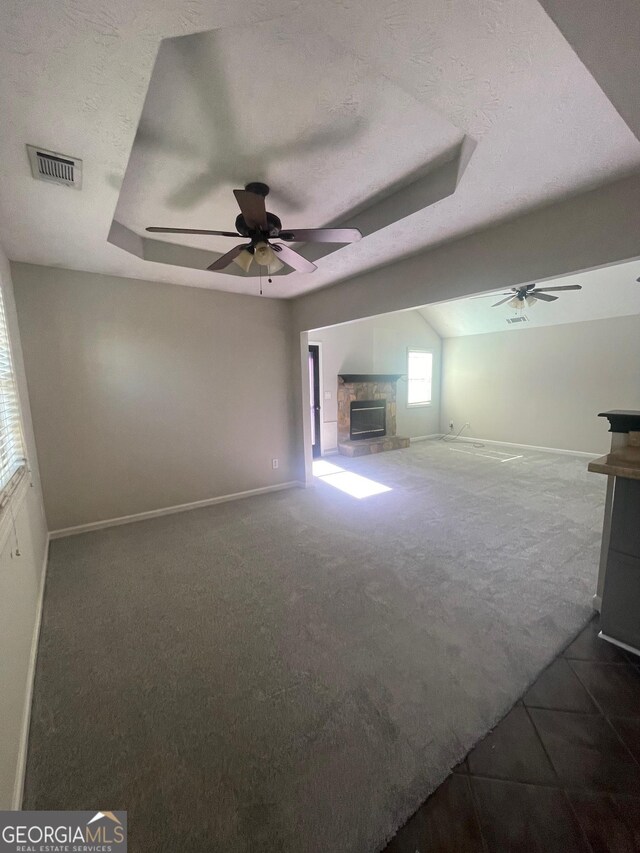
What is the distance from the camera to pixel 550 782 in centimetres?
112

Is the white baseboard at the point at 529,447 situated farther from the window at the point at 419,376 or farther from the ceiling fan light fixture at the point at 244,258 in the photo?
the ceiling fan light fixture at the point at 244,258

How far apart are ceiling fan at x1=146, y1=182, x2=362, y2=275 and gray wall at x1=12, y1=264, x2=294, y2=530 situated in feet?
4.95

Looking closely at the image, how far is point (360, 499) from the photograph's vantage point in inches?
151

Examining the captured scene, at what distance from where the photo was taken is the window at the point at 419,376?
285 inches

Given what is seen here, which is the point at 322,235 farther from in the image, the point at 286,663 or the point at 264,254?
the point at 286,663

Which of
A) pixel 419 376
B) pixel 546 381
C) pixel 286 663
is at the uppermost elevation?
pixel 419 376

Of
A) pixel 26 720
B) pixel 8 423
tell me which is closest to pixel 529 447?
pixel 26 720

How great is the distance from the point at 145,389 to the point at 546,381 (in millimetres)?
6656

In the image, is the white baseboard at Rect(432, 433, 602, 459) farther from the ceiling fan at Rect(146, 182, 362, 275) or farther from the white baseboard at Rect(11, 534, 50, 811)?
the white baseboard at Rect(11, 534, 50, 811)

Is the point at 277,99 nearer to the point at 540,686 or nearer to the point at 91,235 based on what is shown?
the point at 91,235

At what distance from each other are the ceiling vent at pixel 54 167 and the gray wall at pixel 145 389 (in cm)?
162

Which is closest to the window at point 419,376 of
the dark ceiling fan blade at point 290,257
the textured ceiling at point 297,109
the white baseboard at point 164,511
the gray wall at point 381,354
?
the gray wall at point 381,354

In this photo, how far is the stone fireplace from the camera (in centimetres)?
613

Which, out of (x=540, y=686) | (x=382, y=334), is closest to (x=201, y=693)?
(x=540, y=686)
